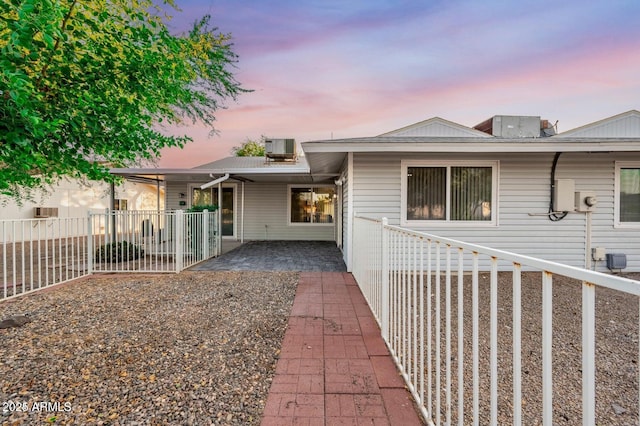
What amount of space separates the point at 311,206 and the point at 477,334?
1041 cm

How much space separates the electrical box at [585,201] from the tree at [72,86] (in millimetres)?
7826

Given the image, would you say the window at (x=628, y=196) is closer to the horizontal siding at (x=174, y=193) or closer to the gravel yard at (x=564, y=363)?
the gravel yard at (x=564, y=363)

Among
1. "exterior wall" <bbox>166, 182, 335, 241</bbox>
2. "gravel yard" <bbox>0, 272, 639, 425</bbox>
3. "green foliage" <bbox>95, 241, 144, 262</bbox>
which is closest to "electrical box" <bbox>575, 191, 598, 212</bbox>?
"gravel yard" <bbox>0, 272, 639, 425</bbox>

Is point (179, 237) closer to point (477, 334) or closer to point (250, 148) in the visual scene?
point (477, 334)

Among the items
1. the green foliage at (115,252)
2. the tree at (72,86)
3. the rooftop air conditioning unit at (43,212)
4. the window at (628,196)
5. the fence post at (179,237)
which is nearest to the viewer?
the tree at (72,86)

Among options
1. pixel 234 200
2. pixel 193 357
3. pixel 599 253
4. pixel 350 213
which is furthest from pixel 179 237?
pixel 599 253

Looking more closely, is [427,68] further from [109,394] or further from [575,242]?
[109,394]

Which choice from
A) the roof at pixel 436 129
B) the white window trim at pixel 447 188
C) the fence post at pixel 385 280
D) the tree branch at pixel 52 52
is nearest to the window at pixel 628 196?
the white window trim at pixel 447 188

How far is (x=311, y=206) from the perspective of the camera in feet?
38.3

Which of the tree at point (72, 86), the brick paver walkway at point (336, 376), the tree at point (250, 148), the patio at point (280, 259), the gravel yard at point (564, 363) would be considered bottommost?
the gravel yard at point (564, 363)

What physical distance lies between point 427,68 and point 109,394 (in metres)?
10.0

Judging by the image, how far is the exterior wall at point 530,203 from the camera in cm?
619

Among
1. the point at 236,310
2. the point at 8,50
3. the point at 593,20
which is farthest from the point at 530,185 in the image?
the point at 8,50

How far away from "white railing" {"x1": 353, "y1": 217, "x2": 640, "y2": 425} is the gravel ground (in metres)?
1.20
